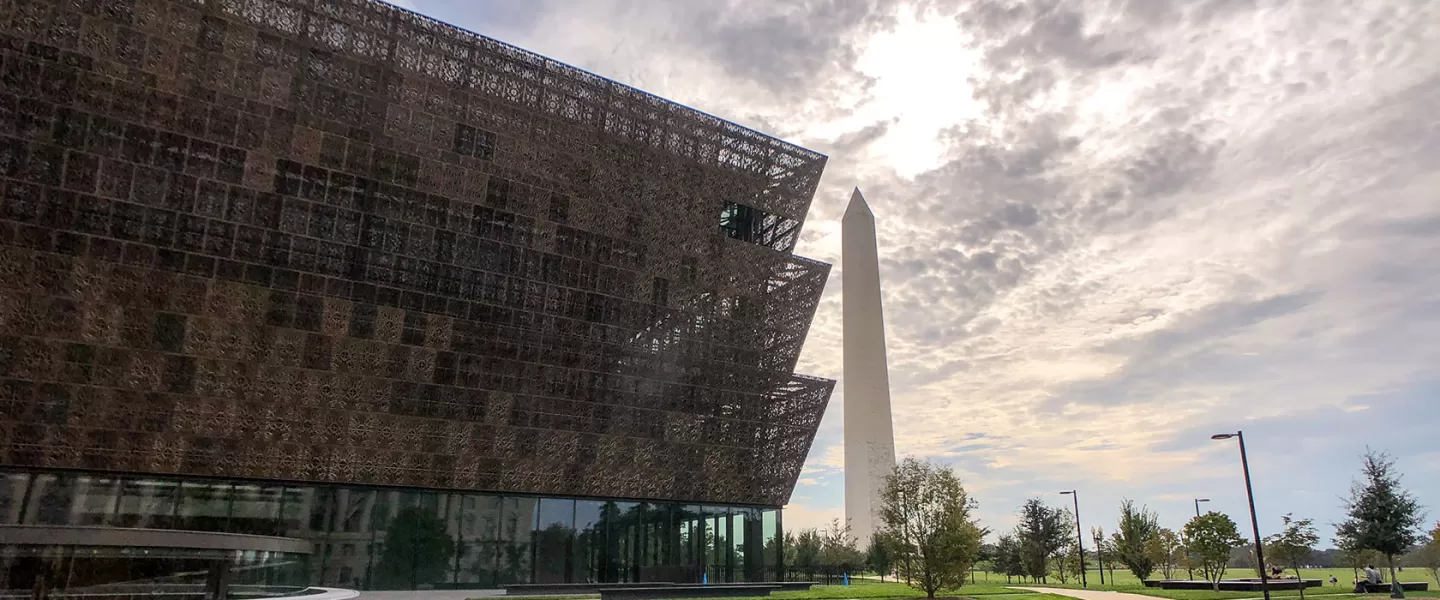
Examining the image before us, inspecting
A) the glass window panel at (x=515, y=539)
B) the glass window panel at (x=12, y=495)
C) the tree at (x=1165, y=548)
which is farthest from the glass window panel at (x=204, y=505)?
the tree at (x=1165, y=548)

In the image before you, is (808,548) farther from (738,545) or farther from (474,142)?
(474,142)

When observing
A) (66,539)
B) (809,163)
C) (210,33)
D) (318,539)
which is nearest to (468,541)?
(318,539)

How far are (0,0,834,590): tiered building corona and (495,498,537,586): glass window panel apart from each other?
120 millimetres

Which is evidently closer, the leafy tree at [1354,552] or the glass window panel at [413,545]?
the glass window panel at [413,545]

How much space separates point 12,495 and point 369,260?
12.1 metres

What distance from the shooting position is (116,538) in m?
15.9

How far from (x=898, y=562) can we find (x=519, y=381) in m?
17.7

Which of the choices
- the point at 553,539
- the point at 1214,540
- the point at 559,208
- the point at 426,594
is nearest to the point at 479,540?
the point at 426,594

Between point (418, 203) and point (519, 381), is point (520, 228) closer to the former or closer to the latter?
point (418, 203)

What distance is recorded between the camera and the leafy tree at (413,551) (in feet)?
95.9

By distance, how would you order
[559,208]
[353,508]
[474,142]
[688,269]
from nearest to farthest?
[353,508] < [474,142] < [559,208] < [688,269]

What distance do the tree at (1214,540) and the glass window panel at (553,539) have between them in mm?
28683

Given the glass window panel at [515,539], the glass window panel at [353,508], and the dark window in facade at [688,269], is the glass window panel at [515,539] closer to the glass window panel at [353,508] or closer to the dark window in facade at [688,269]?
the glass window panel at [353,508]

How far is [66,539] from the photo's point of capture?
51.3ft
